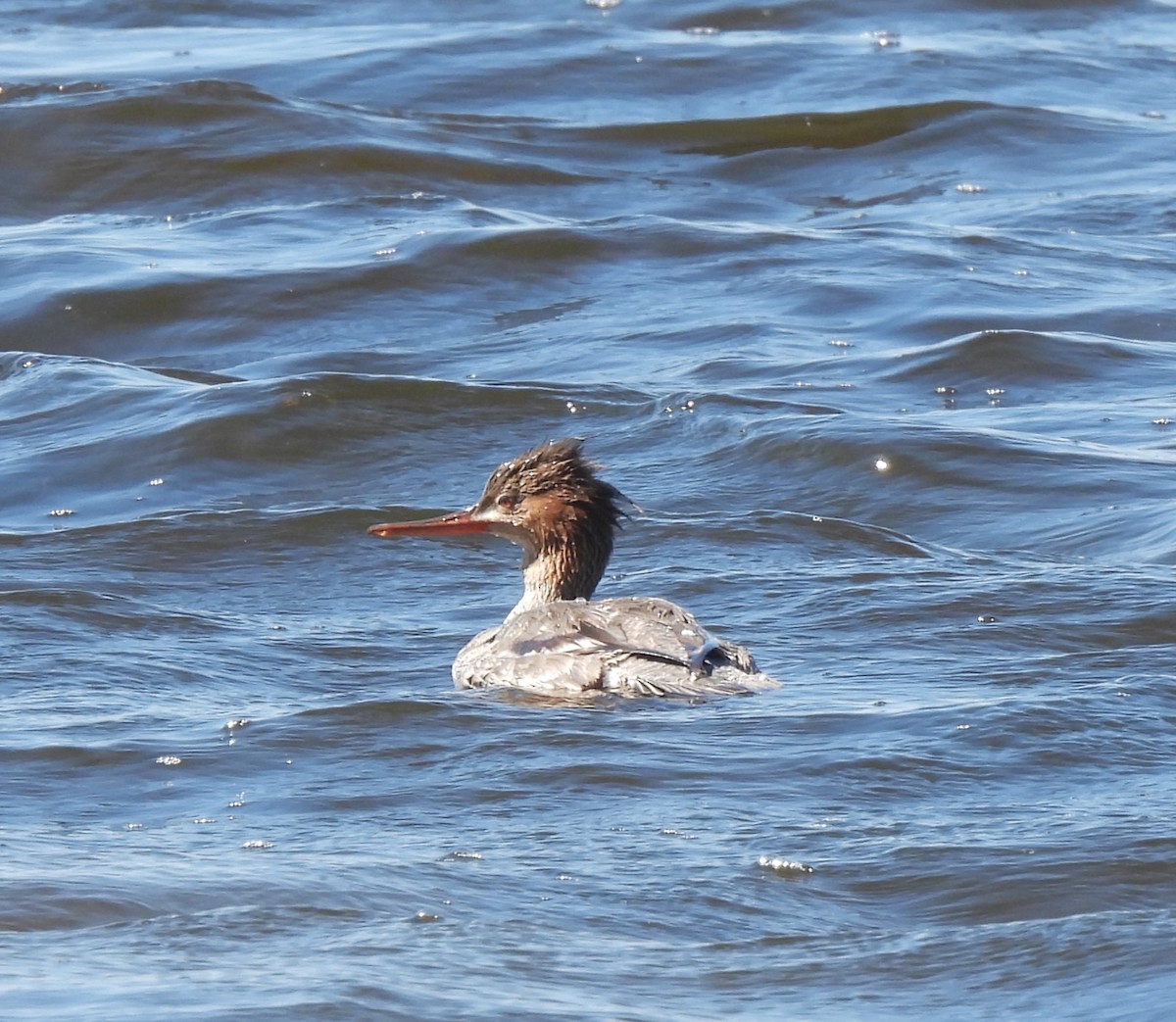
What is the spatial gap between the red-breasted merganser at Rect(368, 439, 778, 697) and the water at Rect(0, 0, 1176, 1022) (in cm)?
14

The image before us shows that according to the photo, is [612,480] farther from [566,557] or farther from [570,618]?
[570,618]

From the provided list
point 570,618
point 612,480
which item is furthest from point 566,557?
point 612,480

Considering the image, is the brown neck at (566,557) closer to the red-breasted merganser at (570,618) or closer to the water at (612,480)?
the red-breasted merganser at (570,618)

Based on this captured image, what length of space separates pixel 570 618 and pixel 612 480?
2.25m

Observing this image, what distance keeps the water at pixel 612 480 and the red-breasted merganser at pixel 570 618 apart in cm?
14

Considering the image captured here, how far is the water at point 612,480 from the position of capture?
16.5ft

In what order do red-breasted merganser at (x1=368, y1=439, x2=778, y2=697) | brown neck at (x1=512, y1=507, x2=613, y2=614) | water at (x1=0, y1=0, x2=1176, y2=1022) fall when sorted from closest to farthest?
water at (x1=0, y1=0, x2=1176, y2=1022) < red-breasted merganser at (x1=368, y1=439, x2=778, y2=697) < brown neck at (x1=512, y1=507, x2=613, y2=614)

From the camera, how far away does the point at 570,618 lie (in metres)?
7.37

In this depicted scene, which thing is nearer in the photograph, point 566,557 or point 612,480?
point 566,557

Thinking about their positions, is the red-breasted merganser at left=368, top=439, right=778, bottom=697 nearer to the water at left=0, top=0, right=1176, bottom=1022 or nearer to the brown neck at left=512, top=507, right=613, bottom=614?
the brown neck at left=512, top=507, right=613, bottom=614

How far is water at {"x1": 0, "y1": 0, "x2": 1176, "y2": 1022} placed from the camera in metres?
5.04

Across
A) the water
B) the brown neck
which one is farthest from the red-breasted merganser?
the water

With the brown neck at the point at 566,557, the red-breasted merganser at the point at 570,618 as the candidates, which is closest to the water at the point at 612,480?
the red-breasted merganser at the point at 570,618

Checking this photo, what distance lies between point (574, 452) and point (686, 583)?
68 cm
